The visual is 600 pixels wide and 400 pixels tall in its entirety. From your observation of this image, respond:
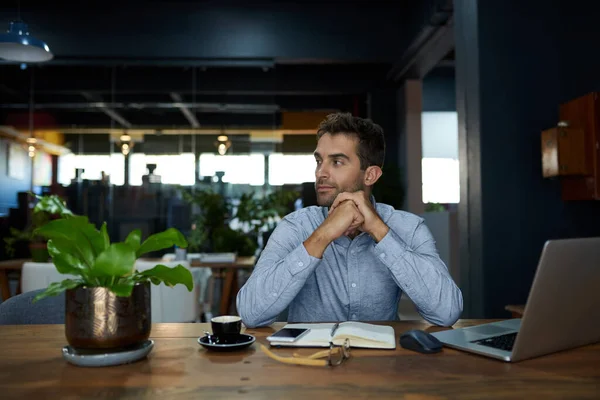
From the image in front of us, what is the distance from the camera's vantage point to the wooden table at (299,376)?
3.16 feet

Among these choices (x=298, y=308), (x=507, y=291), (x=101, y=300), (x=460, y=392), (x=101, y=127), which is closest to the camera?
(x=460, y=392)

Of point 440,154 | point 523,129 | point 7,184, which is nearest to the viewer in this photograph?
point 523,129

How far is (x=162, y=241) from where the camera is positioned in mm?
1217

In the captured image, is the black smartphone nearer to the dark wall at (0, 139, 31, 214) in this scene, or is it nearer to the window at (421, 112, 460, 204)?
the dark wall at (0, 139, 31, 214)

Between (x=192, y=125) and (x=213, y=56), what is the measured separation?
162 cm

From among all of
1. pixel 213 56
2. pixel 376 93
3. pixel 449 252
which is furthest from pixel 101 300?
pixel 376 93

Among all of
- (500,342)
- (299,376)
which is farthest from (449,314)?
(299,376)

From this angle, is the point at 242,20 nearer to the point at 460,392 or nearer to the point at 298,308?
the point at 298,308

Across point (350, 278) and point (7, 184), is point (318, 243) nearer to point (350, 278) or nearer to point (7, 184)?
point (350, 278)

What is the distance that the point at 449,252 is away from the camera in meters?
5.86

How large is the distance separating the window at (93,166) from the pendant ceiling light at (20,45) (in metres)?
2.86

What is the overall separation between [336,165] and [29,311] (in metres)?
1.20

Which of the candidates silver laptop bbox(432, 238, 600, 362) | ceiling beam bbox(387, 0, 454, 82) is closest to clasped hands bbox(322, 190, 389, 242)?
silver laptop bbox(432, 238, 600, 362)

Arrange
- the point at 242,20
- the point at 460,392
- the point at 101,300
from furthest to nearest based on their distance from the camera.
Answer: the point at 242,20
the point at 101,300
the point at 460,392
